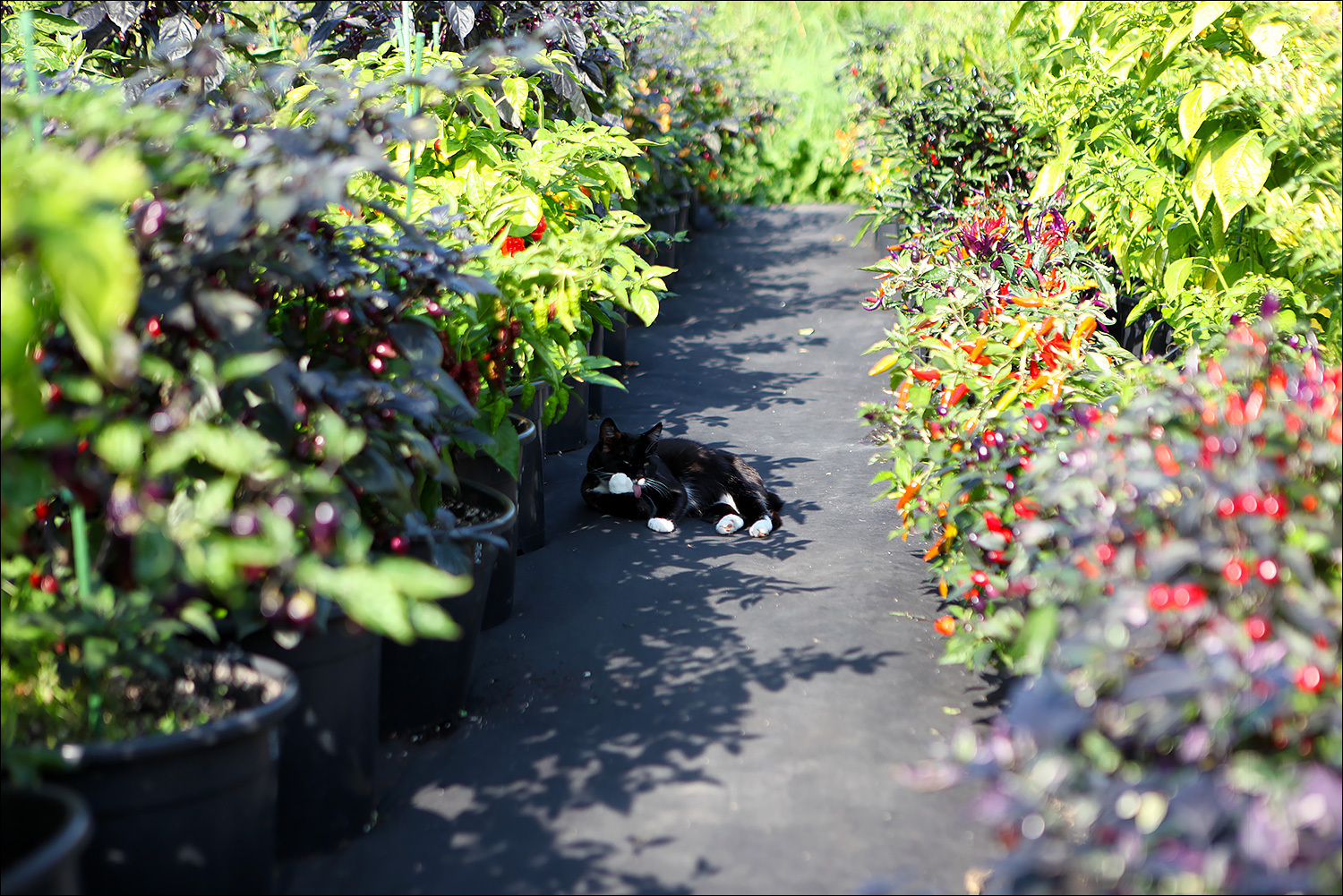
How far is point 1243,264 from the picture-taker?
3.00 m

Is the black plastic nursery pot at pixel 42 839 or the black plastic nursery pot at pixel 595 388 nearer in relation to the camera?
the black plastic nursery pot at pixel 42 839

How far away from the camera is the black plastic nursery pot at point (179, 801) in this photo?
62.6 inches

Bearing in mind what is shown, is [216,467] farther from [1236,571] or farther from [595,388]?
[595,388]

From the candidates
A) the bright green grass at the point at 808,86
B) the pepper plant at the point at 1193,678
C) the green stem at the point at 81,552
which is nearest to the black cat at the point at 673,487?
the pepper plant at the point at 1193,678

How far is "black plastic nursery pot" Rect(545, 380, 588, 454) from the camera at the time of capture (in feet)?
15.7

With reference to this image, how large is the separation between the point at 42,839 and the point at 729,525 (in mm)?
2513

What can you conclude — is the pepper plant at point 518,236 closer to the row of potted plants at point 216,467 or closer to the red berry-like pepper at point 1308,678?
the row of potted plants at point 216,467

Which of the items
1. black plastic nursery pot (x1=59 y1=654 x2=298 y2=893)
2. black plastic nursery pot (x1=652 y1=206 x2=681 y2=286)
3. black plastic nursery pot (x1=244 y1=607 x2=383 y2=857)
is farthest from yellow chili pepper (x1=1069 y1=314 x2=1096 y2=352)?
black plastic nursery pot (x1=652 y1=206 x2=681 y2=286)

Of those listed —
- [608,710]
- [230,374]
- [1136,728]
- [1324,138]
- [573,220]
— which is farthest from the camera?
[573,220]

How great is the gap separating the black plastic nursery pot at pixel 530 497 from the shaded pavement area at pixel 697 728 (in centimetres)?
8

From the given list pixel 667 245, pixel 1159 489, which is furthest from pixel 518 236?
pixel 667 245

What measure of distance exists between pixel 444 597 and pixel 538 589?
97 cm

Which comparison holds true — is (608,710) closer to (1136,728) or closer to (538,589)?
(538,589)

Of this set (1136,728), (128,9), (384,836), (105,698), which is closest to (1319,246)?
(1136,728)
